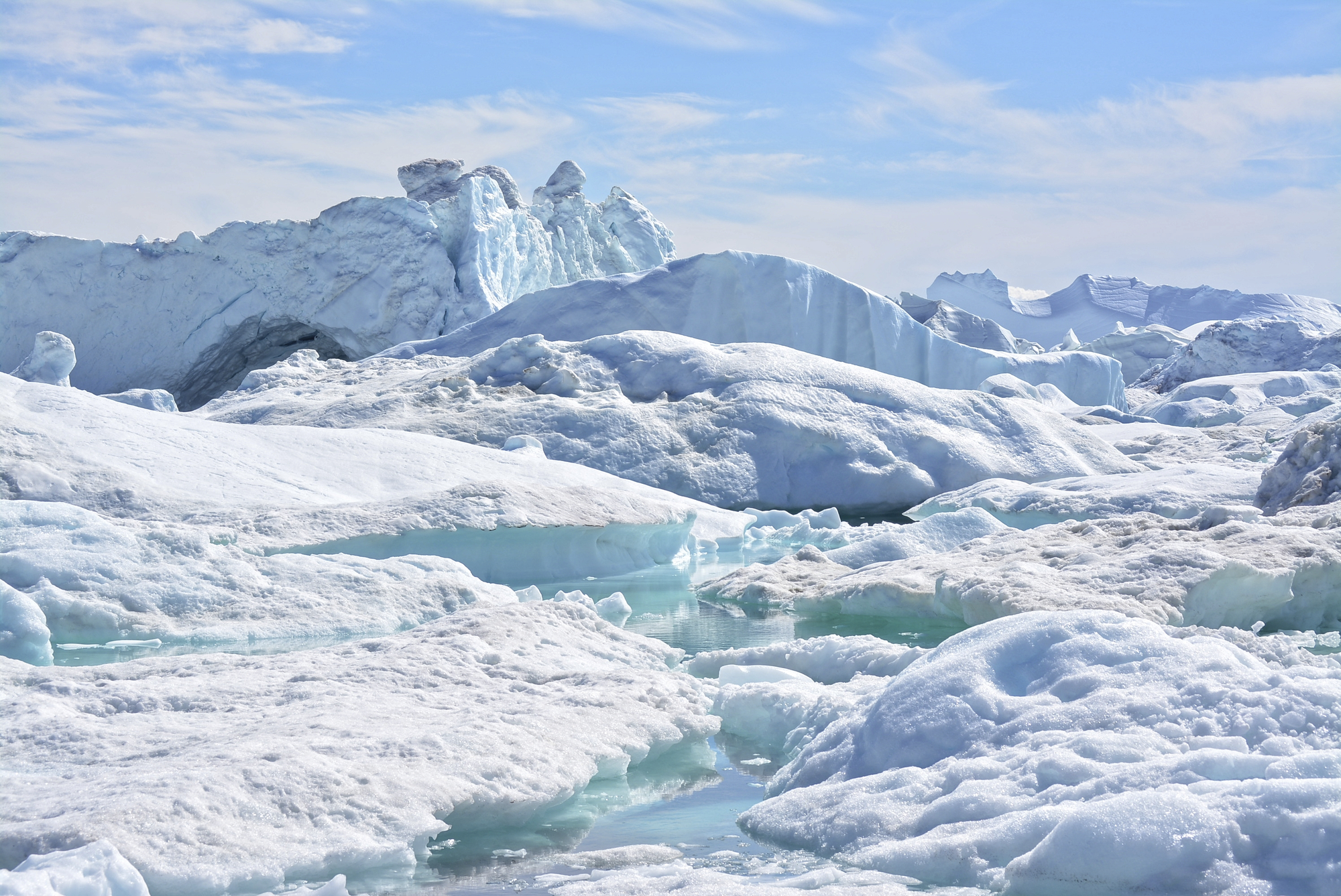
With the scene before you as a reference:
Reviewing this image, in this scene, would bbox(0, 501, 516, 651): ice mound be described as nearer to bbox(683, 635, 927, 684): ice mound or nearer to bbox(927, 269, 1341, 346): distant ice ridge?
bbox(683, 635, 927, 684): ice mound

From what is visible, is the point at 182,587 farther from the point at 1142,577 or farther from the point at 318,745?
the point at 1142,577

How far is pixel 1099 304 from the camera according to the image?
1838 inches

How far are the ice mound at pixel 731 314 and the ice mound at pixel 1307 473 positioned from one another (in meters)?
10.7

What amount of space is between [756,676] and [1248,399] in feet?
72.4

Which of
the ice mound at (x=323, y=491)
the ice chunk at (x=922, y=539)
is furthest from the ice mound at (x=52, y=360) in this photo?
the ice chunk at (x=922, y=539)

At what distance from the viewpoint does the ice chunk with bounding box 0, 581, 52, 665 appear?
4.71m

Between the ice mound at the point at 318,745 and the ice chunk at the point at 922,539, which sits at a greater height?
the ice chunk at the point at 922,539

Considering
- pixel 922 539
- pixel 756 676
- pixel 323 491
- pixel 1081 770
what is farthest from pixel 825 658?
pixel 323 491

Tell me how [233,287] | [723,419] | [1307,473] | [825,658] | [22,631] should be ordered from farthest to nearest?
[233,287] < [723,419] < [1307,473] < [22,631] < [825,658]

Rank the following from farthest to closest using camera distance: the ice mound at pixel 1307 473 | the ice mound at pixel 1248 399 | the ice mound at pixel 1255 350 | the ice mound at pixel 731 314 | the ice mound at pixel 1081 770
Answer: the ice mound at pixel 1255 350, the ice mound at pixel 1248 399, the ice mound at pixel 731 314, the ice mound at pixel 1307 473, the ice mound at pixel 1081 770

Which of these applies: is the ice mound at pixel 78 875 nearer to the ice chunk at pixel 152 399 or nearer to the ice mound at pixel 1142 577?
the ice mound at pixel 1142 577

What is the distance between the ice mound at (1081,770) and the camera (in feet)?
6.96

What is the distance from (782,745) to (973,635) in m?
0.80

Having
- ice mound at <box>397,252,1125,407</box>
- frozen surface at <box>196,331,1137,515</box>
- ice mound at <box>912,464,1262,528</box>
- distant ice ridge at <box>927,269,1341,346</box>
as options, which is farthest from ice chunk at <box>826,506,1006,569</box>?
distant ice ridge at <box>927,269,1341,346</box>
